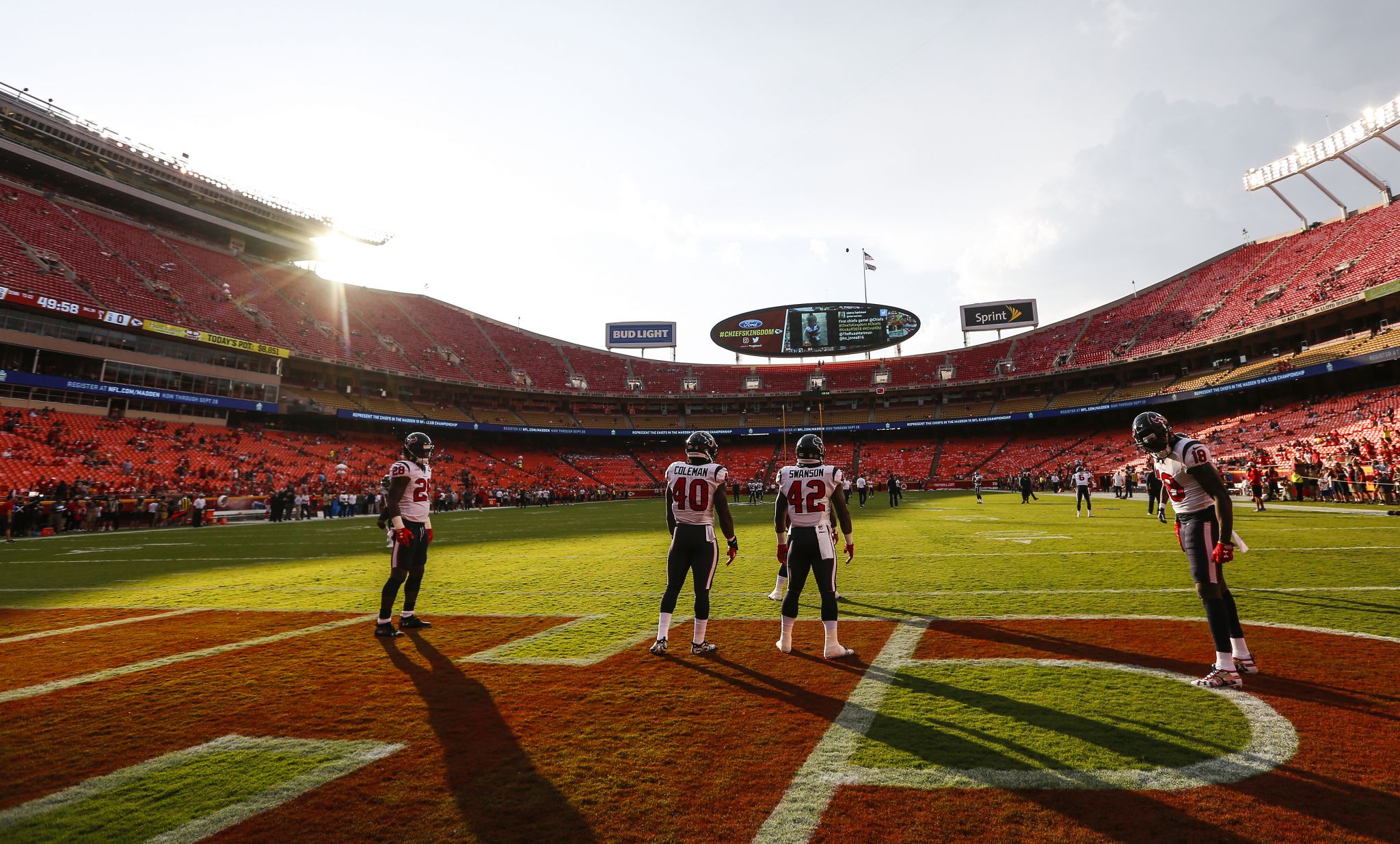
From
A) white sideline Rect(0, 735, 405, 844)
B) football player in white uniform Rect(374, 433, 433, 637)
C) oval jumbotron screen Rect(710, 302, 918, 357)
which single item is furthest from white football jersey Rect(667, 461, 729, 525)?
oval jumbotron screen Rect(710, 302, 918, 357)

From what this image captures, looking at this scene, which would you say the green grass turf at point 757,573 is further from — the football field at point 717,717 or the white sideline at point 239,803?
the white sideline at point 239,803

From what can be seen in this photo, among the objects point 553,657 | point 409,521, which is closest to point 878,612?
point 553,657

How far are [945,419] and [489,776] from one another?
5693 cm

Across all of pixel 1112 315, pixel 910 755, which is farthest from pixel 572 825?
pixel 1112 315

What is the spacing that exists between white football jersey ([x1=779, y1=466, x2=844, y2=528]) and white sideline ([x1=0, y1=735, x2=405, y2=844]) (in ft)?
11.7

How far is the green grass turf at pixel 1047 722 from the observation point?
3.32 meters

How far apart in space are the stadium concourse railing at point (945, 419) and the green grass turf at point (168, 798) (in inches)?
1799

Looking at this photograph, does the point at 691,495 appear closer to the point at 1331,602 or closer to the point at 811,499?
the point at 811,499

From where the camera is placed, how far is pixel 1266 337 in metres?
41.8

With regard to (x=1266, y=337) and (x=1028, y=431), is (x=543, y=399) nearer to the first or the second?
(x=1028, y=431)

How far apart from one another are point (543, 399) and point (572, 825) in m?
60.3

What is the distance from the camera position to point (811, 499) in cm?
568

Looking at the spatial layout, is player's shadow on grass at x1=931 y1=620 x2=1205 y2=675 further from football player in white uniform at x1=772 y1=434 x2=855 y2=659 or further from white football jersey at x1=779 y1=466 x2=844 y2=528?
white football jersey at x1=779 y1=466 x2=844 y2=528

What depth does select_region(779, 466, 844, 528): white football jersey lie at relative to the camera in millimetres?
5664
